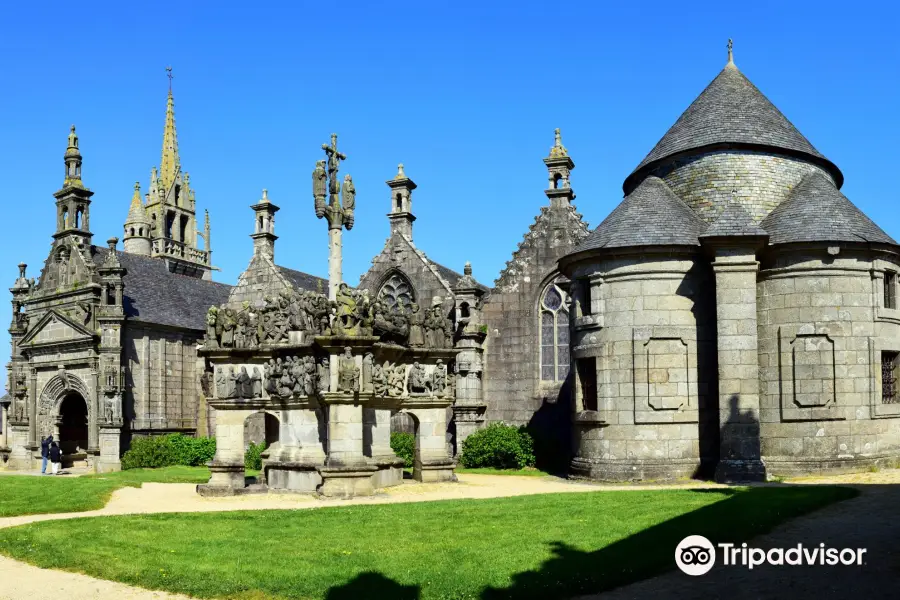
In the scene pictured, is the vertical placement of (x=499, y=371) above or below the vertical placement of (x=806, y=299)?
below

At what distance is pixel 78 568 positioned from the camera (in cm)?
1142

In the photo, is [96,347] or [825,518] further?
[96,347]

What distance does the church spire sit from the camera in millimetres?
64812

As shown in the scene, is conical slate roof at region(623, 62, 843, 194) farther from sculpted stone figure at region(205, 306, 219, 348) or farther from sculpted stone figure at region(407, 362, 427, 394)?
sculpted stone figure at region(205, 306, 219, 348)

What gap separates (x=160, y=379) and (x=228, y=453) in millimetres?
19010

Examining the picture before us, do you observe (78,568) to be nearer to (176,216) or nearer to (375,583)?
(375,583)

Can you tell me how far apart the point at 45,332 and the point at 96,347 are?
12.6 ft

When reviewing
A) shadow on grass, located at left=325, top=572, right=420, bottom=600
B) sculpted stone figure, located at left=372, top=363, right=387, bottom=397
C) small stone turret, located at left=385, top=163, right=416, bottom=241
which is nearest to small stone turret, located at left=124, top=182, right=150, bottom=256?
small stone turret, located at left=385, top=163, right=416, bottom=241

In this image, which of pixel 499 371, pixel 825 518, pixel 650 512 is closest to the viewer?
pixel 825 518

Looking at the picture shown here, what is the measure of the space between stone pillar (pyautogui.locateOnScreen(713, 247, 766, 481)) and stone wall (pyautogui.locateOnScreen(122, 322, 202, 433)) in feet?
82.6

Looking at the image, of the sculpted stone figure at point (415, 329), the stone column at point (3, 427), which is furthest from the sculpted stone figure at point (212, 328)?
the stone column at point (3, 427)

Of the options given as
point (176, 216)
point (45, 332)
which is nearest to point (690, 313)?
point (45, 332)

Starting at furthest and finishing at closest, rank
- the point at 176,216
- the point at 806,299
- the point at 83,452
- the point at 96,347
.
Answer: the point at 176,216
the point at 83,452
the point at 96,347
the point at 806,299

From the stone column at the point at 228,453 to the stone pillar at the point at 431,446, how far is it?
14.1 feet
